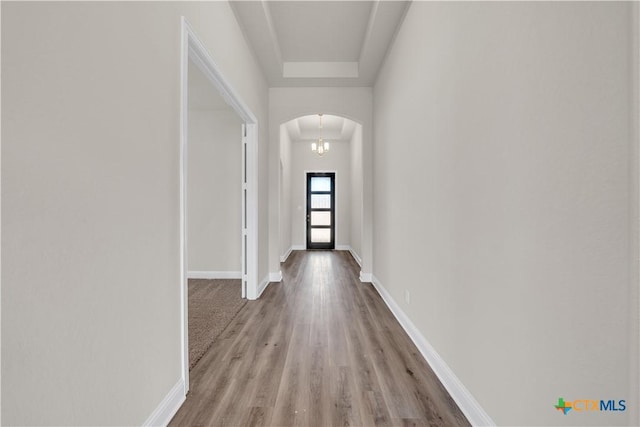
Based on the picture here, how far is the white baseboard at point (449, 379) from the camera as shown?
5.05 feet

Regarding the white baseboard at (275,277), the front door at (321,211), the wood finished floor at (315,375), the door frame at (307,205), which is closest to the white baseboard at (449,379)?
the wood finished floor at (315,375)

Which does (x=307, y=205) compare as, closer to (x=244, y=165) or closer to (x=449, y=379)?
(x=244, y=165)

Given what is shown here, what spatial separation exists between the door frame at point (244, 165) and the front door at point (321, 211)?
168 inches

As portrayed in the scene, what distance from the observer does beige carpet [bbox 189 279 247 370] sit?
2.58 metres

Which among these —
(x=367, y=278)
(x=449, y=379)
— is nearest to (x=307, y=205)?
(x=367, y=278)

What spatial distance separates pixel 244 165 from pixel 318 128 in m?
4.56

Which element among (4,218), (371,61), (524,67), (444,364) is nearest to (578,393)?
(444,364)

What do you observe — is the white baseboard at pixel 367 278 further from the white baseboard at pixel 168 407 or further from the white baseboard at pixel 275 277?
the white baseboard at pixel 168 407

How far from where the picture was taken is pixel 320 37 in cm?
369

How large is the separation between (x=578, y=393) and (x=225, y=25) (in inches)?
127

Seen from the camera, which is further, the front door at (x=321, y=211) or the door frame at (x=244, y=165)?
the front door at (x=321, y=211)

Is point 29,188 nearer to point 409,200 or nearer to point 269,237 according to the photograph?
point 409,200

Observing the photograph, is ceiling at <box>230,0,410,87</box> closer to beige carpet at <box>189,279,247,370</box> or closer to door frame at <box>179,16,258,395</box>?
door frame at <box>179,16,258,395</box>

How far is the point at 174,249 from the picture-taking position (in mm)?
1724
